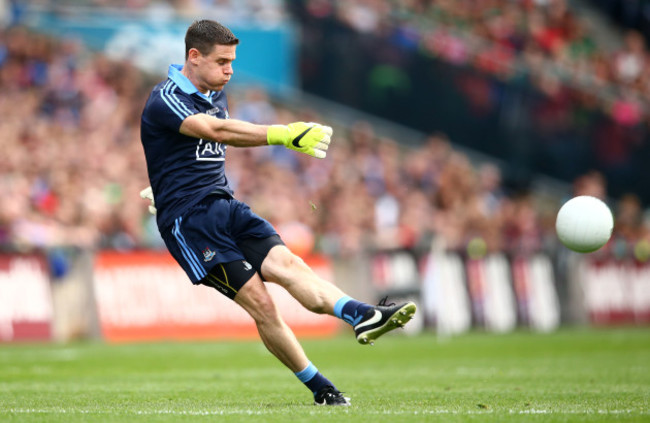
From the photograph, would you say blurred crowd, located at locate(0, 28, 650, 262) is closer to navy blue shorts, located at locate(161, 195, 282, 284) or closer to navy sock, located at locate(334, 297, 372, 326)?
navy blue shorts, located at locate(161, 195, 282, 284)

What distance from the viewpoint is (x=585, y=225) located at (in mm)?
9039

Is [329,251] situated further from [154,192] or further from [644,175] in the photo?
[154,192]

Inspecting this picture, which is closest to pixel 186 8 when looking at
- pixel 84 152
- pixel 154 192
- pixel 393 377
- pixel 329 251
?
pixel 84 152

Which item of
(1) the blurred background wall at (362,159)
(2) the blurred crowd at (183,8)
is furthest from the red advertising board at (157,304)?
(2) the blurred crowd at (183,8)

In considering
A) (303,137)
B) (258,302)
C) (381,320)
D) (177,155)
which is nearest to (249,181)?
(177,155)

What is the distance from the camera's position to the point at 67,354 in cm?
1464

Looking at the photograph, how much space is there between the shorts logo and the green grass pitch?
1041mm

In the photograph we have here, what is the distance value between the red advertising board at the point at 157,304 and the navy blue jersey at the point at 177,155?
10117 mm

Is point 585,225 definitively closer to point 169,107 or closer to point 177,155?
point 177,155

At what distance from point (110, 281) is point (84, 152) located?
330 centimetres

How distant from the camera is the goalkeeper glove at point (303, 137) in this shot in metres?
7.24

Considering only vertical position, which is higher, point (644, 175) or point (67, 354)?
point (644, 175)

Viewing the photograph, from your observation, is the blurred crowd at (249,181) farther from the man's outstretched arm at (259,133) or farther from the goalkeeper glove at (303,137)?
the goalkeeper glove at (303,137)

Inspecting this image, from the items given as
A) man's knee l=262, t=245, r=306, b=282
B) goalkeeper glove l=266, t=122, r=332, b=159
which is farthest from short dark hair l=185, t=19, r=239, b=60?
man's knee l=262, t=245, r=306, b=282
